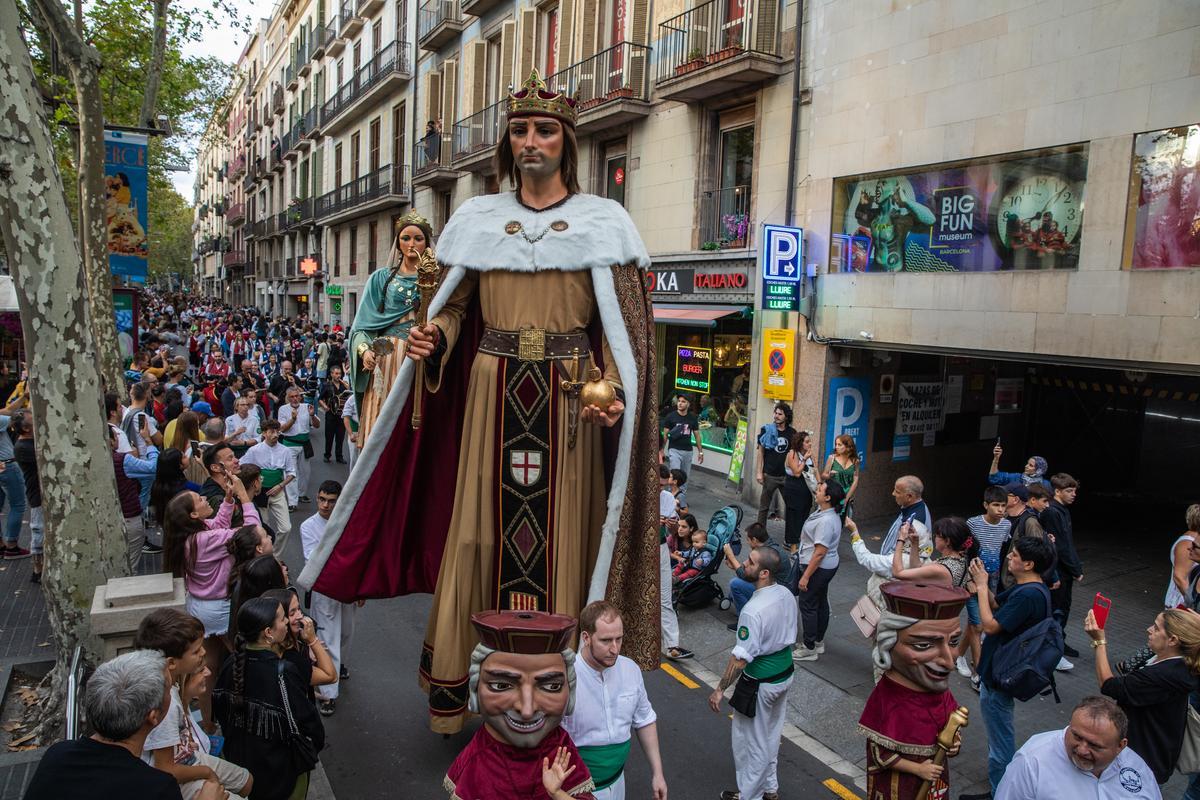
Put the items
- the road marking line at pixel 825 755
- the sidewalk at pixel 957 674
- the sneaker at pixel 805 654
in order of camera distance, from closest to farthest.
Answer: the road marking line at pixel 825 755 → the sidewalk at pixel 957 674 → the sneaker at pixel 805 654

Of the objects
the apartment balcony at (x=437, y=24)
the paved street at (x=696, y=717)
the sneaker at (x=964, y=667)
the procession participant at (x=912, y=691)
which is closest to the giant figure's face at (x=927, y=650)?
the procession participant at (x=912, y=691)

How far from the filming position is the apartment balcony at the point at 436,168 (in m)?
21.7

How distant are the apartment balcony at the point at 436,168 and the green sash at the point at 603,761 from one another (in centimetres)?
1964

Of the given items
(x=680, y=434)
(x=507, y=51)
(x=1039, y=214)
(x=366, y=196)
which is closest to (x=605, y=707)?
(x=1039, y=214)

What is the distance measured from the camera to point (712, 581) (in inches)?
310

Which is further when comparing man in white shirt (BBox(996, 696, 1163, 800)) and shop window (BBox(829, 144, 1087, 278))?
shop window (BBox(829, 144, 1087, 278))

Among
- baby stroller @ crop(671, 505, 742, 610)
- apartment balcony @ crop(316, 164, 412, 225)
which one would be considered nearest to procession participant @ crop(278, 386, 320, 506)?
baby stroller @ crop(671, 505, 742, 610)

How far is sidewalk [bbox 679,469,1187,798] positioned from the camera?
213 inches

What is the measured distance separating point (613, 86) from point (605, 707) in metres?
13.5

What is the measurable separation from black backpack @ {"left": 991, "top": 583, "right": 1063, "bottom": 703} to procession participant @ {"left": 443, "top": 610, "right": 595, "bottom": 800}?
2.91 meters

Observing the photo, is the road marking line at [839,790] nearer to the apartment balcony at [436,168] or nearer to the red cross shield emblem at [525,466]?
the red cross shield emblem at [525,466]

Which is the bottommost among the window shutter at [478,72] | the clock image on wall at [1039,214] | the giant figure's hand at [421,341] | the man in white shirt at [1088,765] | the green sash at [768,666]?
the green sash at [768,666]

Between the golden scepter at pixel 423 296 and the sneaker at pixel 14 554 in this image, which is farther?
the sneaker at pixel 14 554

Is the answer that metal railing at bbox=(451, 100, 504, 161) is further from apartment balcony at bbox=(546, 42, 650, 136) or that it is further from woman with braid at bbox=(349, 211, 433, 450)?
woman with braid at bbox=(349, 211, 433, 450)
